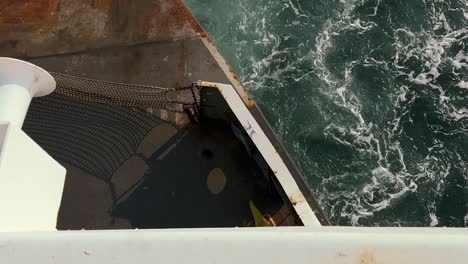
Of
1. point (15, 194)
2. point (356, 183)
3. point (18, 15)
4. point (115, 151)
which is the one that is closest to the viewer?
point (15, 194)

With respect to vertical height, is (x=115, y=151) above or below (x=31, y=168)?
below

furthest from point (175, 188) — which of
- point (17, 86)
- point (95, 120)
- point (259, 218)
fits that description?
point (17, 86)

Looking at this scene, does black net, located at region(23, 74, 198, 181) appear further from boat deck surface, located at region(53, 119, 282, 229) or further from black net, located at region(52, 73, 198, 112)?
boat deck surface, located at region(53, 119, 282, 229)

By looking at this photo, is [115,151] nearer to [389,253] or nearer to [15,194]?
[15,194]

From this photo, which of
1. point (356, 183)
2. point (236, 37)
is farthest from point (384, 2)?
point (356, 183)

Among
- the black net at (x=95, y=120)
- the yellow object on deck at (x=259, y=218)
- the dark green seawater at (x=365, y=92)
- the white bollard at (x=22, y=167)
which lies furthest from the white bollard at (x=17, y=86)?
the dark green seawater at (x=365, y=92)

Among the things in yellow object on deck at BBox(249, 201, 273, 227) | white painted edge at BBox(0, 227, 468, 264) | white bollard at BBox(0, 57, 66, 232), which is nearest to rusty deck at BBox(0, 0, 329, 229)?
yellow object on deck at BBox(249, 201, 273, 227)
